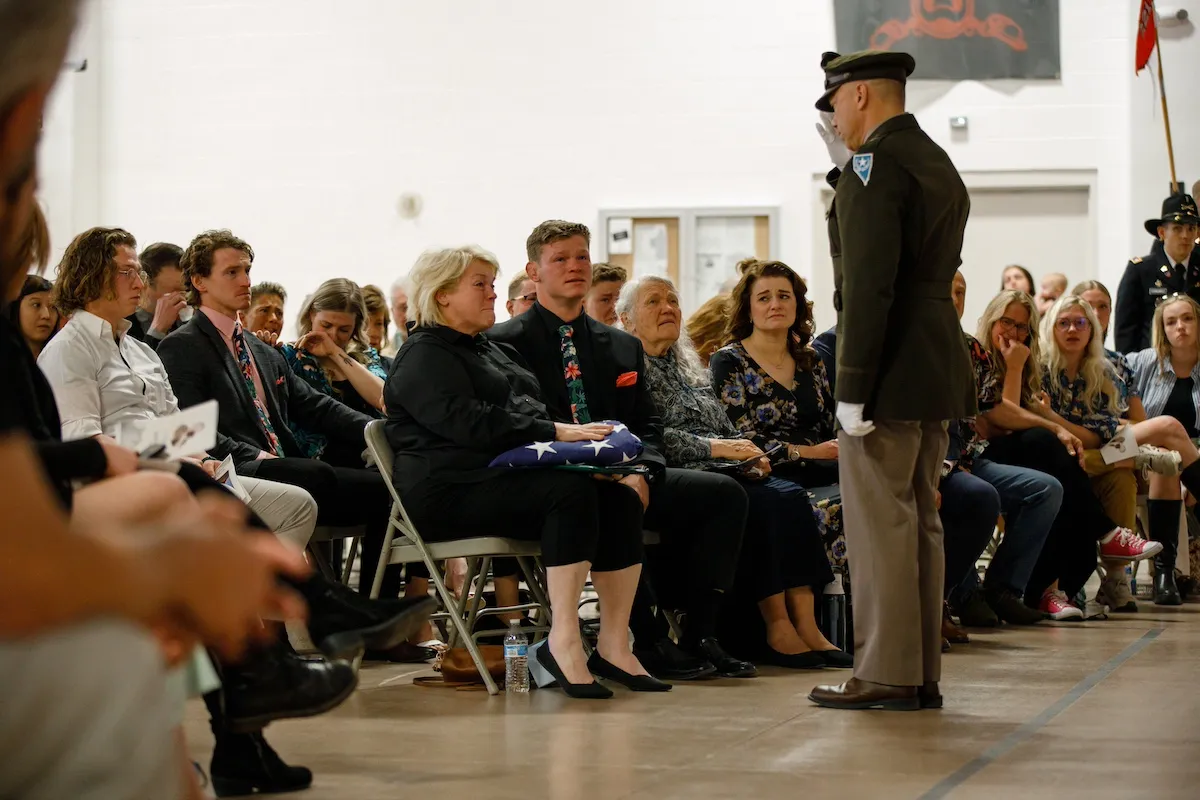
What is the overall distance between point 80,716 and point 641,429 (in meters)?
3.64

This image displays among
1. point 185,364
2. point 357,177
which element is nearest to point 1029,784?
point 185,364

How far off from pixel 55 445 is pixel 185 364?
2.77 m

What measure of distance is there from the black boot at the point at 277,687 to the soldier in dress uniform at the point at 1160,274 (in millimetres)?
6294

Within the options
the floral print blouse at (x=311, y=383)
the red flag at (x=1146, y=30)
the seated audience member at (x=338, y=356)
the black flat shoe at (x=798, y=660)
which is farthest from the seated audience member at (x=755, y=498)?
the red flag at (x=1146, y=30)

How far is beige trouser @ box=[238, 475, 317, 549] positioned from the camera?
4.13 m

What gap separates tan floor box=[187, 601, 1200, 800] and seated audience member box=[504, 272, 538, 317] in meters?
2.05

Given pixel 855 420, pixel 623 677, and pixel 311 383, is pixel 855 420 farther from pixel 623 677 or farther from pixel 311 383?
pixel 311 383

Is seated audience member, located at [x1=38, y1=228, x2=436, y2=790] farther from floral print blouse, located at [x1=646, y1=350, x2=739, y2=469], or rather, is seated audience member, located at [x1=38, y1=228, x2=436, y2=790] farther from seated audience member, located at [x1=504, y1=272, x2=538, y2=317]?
seated audience member, located at [x1=504, y1=272, x2=538, y2=317]

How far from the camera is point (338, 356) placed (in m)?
5.41

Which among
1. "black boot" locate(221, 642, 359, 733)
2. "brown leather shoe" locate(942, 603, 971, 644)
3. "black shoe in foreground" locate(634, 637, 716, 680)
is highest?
"black boot" locate(221, 642, 359, 733)

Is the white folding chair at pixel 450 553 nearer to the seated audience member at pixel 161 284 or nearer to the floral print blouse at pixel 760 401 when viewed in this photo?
the floral print blouse at pixel 760 401

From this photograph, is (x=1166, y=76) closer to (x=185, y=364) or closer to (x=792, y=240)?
(x=792, y=240)

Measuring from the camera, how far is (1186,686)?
400 centimetres

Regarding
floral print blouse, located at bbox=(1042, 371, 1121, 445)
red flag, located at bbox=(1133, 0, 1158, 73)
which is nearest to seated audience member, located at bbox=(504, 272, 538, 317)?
floral print blouse, located at bbox=(1042, 371, 1121, 445)
